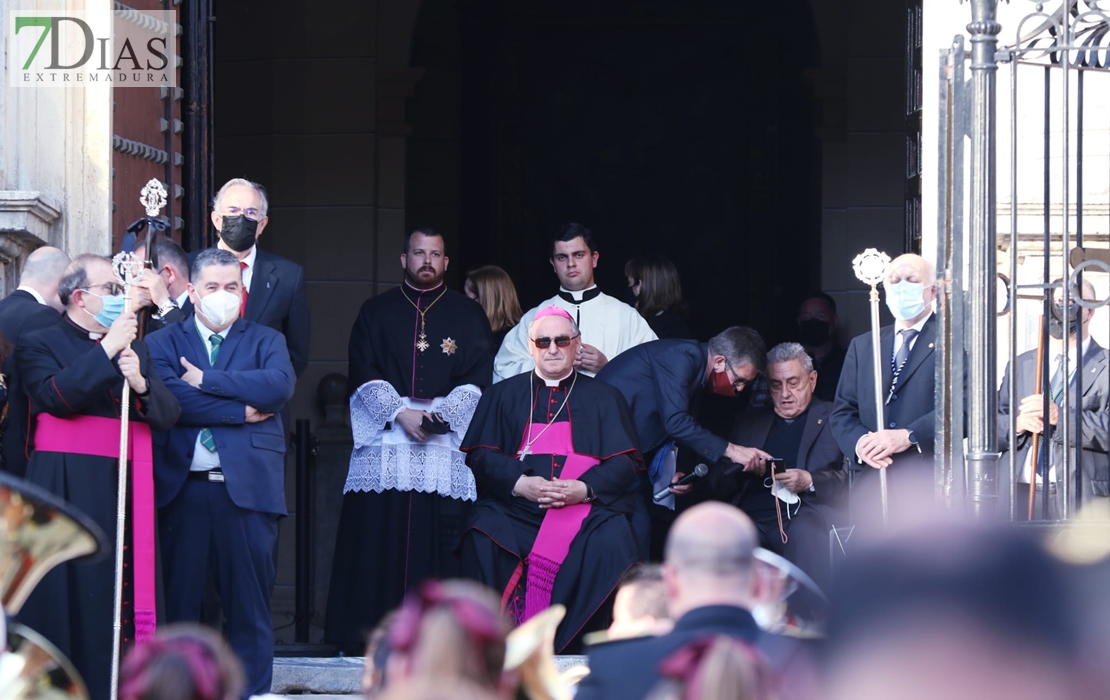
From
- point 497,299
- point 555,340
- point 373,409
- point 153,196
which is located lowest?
point 373,409

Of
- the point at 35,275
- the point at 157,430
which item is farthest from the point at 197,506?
the point at 35,275

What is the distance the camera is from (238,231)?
766 cm

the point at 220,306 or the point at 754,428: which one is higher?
the point at 220,306

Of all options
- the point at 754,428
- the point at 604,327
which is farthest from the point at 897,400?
the point at 604,327

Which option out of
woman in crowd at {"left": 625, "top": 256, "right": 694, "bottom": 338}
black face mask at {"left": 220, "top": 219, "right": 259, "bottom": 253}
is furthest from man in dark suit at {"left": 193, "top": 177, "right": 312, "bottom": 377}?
woman in crowd at {"left": 625, "top": 256, "right": 694, "bottom": 338}

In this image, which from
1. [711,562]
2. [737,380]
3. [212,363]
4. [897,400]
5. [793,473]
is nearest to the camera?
[711,562]

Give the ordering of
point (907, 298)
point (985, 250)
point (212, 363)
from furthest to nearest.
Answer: point (907, 298) < point (212, 363) < point (985, 250)

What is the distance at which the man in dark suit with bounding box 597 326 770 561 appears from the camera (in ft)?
27.0

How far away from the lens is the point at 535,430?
7820mm

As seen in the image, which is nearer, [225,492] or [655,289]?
[225,492]

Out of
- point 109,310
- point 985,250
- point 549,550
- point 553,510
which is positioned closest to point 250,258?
point 109,310

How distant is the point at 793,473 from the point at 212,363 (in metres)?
2.72

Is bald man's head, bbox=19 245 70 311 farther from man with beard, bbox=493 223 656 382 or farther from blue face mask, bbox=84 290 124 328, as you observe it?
man with beard, bbox=493 223 656 382

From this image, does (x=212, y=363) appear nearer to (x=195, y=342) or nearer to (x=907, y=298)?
(x=195, y=342)
